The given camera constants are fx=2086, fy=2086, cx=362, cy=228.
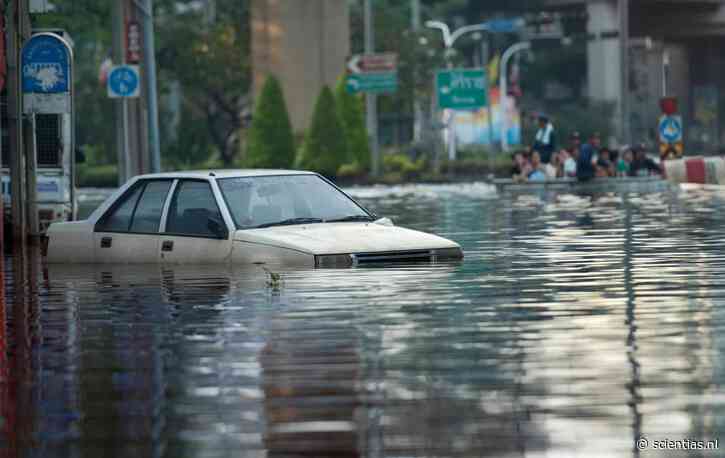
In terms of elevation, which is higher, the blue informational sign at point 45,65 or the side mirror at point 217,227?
the blue informational sign at point 45,65

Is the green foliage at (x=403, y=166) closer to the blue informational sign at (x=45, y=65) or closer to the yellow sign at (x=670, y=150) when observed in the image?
the yellow sign at (x=670, y=150)

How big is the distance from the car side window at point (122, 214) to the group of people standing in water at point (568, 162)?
28677 millimetres

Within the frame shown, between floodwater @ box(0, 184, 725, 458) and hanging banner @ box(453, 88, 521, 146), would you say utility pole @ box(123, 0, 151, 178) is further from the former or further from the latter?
hanging banner @ box(453, 88, 521, 146)

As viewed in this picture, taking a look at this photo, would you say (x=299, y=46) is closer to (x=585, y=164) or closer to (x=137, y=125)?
(x=585, y=164)

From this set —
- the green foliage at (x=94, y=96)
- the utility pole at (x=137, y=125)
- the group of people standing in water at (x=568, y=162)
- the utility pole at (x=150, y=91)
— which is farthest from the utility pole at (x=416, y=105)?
the utility pole at (x=150, y=91)

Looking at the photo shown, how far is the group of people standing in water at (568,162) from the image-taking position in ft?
161

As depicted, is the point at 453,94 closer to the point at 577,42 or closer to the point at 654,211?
the point at 654,211

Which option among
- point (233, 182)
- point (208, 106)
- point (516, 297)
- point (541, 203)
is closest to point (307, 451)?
point (516, 297)

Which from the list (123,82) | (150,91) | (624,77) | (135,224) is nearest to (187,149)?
(624,77)

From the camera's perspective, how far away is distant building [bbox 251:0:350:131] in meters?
75.6

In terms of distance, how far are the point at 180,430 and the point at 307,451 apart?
0.90 meters

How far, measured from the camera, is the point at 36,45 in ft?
96.1

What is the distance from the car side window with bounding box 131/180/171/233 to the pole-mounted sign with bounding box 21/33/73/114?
9.18m

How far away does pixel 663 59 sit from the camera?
69312 millimetres
